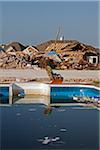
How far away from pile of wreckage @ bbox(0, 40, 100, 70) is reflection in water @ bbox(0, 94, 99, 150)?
6.86 ft

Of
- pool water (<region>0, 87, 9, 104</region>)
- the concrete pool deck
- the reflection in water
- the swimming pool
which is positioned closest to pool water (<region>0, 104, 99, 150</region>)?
the reflection in water

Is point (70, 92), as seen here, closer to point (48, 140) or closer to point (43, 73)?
point (43, 73)

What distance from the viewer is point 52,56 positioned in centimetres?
620

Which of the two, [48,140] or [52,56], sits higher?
[52,56]

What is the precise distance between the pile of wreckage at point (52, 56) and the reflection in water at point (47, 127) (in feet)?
6.86

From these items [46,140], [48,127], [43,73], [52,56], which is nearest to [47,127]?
[48,127]

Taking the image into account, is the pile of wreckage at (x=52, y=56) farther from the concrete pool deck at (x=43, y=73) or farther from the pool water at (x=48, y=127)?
the pool water at (x=48, y=127)

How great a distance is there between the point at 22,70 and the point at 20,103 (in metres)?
1.77

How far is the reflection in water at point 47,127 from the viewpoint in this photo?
236cm

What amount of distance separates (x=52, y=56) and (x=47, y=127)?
11.1 feet

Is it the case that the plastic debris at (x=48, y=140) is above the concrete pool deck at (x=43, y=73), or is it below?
below

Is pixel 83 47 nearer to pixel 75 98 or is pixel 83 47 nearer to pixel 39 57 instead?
pixel 39 57

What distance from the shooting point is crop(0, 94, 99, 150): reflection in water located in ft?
7.74

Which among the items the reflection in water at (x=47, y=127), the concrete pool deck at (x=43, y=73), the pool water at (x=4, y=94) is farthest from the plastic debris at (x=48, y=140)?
the concrete pool deck at (x=43, y=73)
